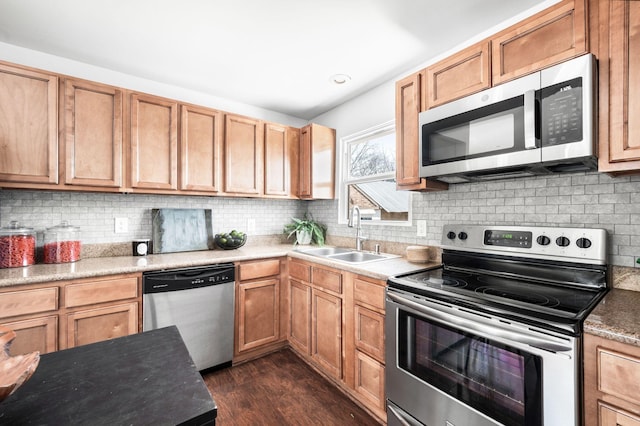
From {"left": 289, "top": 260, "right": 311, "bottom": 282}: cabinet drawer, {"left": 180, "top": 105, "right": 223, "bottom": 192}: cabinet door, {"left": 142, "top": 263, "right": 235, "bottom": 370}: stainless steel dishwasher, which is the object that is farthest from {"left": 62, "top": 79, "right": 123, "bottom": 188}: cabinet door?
{"left": 289, "top": 260, "right": 311, "bottom": 282}: cabinet drawer

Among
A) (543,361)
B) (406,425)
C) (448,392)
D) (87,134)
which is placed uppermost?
(87,134)

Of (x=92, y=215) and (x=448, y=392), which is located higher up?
(x=92, y=215)

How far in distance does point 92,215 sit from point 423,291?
2.68 meters

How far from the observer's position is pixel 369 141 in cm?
Answer: 300

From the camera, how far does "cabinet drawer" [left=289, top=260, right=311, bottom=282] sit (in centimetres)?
250

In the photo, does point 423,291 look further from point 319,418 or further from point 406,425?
point 319,418

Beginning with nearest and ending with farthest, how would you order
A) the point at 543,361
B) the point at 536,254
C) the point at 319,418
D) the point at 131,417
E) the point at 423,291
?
the point at 131,417, the point at 543,361, the point at 423,291, the point at 536,254, the point at 319,418

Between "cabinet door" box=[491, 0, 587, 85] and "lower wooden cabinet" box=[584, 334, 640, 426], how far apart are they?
4.09 ft

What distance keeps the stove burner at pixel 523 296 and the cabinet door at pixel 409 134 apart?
0.81 metres

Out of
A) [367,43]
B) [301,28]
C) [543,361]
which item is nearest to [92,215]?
[301,28]

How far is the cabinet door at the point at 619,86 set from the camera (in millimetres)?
1174

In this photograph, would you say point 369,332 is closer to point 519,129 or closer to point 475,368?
point 475,368

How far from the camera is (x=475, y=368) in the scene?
50.9 inches

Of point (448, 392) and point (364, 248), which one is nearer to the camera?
point (448, 392)
